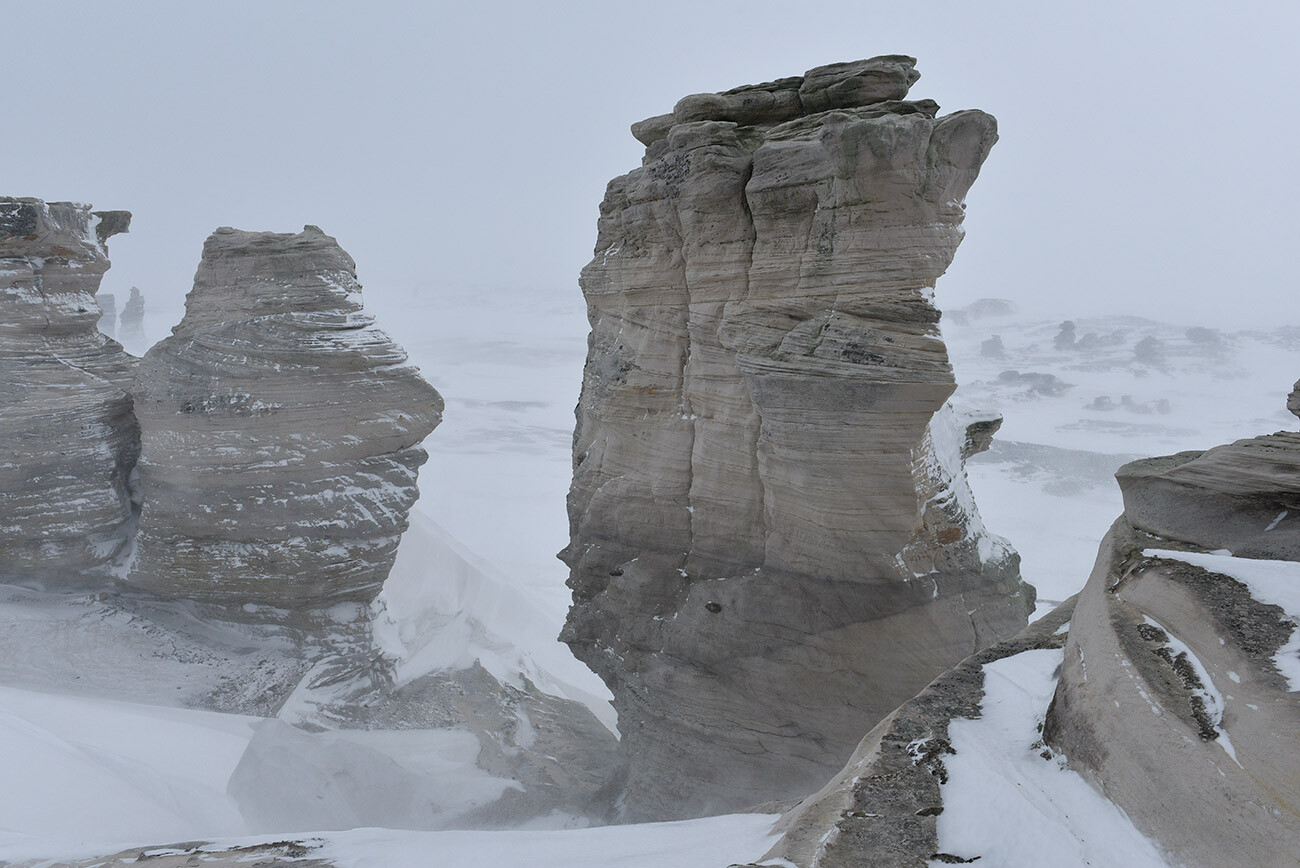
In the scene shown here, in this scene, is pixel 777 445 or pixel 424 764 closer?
pixel 777 445

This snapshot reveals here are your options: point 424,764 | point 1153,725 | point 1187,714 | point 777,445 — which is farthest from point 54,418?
point 1187,714

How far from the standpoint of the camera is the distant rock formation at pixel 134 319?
36.8m

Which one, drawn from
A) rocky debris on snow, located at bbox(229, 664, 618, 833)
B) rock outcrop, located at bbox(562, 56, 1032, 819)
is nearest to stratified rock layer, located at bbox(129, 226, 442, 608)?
rocky debris on snow, located at bbox(229, 664, 618, 833)

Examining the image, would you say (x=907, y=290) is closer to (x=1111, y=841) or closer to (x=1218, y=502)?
(x=1218, y=502)

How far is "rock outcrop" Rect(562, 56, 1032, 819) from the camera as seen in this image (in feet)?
20.4

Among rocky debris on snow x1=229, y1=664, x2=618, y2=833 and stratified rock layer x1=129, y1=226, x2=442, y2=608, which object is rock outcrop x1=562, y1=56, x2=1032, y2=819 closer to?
rocky debris on snow x1=229, y1=664, x2=618, y2=833

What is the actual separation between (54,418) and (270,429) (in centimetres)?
331

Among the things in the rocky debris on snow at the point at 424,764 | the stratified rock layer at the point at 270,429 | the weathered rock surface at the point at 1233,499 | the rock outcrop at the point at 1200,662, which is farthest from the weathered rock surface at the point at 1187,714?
the stratified rock layer at the point at 270,429

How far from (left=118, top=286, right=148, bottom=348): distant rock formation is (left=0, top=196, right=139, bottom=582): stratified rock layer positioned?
3017 centimetres

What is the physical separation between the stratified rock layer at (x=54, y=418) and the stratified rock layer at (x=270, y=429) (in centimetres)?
76

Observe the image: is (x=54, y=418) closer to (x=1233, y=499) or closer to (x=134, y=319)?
(x=1233, y=499)

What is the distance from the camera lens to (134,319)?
3734 centimetres

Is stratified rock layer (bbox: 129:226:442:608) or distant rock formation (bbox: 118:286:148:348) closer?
stratified rock layer (bbox: 129:226:442:608)

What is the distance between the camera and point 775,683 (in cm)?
740
